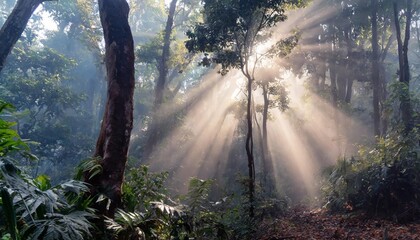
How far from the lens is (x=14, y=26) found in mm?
10328

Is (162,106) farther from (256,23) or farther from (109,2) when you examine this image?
(109,2)

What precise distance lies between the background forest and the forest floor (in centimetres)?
39

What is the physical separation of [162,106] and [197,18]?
1012 cm

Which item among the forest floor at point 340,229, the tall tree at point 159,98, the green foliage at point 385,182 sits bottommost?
the forest floor at point 340,229

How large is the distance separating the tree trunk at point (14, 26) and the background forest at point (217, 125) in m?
0.06

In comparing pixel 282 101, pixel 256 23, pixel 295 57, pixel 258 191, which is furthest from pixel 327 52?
pixel 258 191

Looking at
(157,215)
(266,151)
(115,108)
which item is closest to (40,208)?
(157,215)

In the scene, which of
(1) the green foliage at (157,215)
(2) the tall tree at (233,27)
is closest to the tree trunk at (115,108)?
(1) the green foliage at (157,215)

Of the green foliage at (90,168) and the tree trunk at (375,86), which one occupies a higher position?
the tree trunk at (375,86)

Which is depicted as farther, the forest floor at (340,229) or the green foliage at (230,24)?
the green foliage at (230,24)

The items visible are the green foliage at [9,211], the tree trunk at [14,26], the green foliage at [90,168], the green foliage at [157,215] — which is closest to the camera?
the green foliage at [9,211]

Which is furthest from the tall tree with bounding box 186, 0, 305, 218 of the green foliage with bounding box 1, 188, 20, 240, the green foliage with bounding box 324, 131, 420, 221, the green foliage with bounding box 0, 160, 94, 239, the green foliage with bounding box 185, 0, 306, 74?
the green foliage with bounding box 1, 188, 20, 240

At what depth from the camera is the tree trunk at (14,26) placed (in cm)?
1003

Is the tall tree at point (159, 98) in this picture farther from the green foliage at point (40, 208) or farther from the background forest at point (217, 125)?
the green foliage at point (40, 208)
